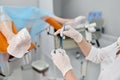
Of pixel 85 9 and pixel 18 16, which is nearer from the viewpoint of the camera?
pixel 18 16

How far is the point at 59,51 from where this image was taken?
96cm

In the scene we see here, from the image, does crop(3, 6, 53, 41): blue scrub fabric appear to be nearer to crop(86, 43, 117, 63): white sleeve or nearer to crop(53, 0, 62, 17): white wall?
crop(86, 43, 117, 63): white sleeve

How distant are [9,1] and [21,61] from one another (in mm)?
809

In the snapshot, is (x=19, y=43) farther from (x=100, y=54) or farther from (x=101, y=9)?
(x=101, y=9)

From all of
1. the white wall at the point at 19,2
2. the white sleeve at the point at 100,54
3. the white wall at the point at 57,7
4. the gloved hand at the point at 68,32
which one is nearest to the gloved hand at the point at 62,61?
the gloved hand at the point at 68,32

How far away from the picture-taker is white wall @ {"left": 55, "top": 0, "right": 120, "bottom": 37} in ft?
5.80

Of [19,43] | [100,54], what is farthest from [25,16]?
[100,54]

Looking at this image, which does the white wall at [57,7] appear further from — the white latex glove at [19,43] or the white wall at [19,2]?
the white latex glove at [19,43]

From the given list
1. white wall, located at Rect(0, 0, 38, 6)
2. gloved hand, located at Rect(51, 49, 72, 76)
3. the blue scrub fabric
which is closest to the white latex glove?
gloved hand, located at Rect(51, 49, 72, 76)

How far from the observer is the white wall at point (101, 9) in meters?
1.77

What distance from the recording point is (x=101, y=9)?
1.91 meters

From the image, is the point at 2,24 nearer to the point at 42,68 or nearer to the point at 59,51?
the point at 59,51

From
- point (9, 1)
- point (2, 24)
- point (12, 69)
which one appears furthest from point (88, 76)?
point (9, 1)

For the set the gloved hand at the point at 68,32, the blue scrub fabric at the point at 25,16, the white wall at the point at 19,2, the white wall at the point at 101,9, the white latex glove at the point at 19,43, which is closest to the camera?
the white latex glove at the point at 19,43
